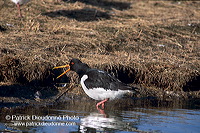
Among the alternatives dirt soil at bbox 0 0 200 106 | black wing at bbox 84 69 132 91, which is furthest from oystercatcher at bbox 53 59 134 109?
dirt soil at bbox 0 0 200 106

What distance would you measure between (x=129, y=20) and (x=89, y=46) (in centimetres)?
338

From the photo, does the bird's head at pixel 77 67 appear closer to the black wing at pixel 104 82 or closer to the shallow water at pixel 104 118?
the black wing at pixel 104 82

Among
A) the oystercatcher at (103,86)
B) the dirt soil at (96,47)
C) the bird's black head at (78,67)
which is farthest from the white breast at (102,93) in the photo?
the dirt soil at (96,47)

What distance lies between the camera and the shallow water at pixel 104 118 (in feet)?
22.7

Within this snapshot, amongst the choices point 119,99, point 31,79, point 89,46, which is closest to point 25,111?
point 31,79

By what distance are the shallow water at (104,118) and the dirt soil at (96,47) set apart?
28.9 inches

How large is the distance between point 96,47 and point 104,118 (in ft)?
12.1

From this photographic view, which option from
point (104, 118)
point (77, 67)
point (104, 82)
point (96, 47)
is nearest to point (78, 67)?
point (77, 67)

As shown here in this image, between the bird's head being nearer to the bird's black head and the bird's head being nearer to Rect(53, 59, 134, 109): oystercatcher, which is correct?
the bird's black head

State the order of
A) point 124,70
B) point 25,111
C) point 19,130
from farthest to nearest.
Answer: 1. point 124,70
2. point 25,111
3. point 19,130

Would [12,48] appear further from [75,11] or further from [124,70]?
[75,11]

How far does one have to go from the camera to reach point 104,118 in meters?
7.78

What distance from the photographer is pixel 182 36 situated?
13.2 m

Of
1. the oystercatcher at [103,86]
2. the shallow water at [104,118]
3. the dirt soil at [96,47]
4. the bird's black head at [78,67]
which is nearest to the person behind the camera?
the shallow water at [104,118]
